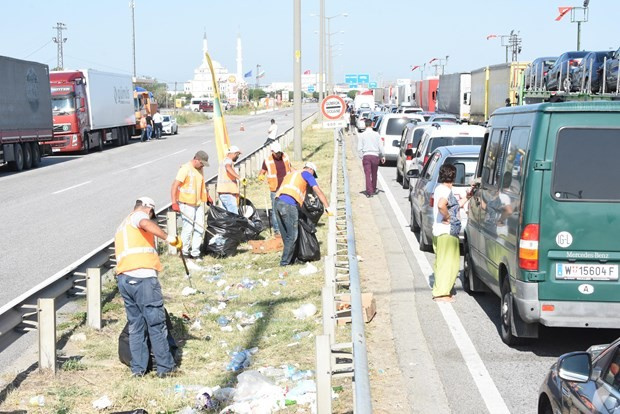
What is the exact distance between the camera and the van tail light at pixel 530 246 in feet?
27.2

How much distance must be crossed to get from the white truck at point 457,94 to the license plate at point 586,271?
46.0 meters

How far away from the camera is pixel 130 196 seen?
2383 centimetres

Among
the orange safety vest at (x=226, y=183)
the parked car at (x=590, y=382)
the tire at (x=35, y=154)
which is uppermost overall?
the parked car at (x=590, y=382)

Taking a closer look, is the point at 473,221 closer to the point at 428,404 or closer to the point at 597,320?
the point at 597,320

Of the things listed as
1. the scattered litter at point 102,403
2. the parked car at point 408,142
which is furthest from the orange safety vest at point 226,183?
the parked car at point 408,142

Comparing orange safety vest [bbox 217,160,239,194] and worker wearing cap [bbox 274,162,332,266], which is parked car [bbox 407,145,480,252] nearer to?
worker wearing cap [bbox 274,162,332,266]

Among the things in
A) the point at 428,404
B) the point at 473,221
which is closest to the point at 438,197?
the point at 473,221

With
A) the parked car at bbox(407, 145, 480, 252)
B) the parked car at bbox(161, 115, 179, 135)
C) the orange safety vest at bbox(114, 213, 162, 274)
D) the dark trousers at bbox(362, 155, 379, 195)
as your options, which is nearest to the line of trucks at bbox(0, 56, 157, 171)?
the parked car at bbox(161, 115, 179, 135)

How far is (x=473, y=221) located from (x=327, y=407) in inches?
209

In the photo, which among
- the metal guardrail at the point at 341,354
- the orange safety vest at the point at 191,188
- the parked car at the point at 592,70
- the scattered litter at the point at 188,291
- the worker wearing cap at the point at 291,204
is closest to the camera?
the metal guardrail at the point at 341,354

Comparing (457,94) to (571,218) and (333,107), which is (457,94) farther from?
(571,218)

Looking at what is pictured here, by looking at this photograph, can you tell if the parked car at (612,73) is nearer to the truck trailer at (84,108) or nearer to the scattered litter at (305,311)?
the scattered litter at (305,311)

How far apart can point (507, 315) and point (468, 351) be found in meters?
0.49

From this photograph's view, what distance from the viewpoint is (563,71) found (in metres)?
29.1
